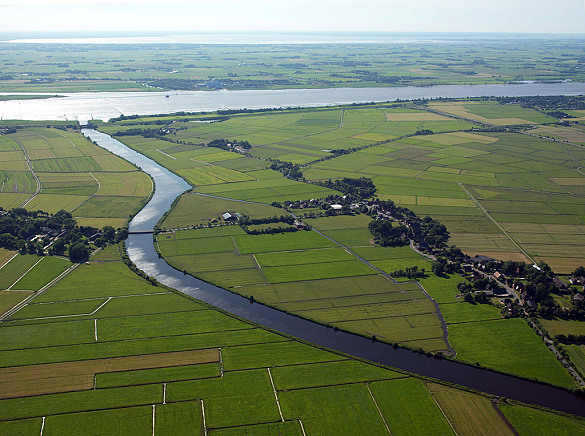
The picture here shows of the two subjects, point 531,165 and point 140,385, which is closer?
point 140,385

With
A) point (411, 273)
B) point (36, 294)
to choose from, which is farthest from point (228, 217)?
point (411, 273)

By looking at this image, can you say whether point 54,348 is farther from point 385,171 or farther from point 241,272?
point 385,171

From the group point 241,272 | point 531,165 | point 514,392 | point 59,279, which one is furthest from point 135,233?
point 531,165

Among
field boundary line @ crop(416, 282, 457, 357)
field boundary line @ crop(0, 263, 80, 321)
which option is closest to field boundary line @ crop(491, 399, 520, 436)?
field boundary line @ crop(416, 282, 457, 357)

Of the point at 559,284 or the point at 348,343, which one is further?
the point at 559,284

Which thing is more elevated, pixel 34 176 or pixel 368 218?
pixel 34 176

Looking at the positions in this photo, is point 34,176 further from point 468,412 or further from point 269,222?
point 468,412

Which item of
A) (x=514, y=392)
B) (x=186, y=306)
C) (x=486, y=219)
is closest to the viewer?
(x=514, y=392)

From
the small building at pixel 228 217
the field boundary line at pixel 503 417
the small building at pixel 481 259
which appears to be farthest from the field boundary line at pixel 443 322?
the small building at pixel 228 217
